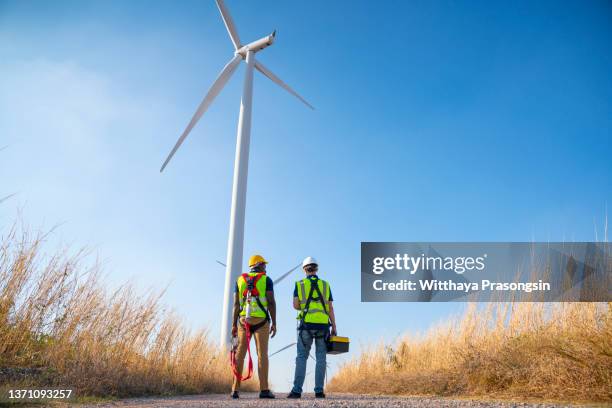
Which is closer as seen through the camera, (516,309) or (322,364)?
(322,364)

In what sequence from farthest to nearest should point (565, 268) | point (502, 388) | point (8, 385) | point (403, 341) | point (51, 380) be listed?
point (403, 341) < point (565, 268) < point (502, 388) < point (51, 380) < point (8, 385)

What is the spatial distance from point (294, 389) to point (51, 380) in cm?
374

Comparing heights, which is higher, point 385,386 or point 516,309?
point 516,309

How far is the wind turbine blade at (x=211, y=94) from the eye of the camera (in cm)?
2308

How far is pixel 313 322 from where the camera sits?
9.59 metres

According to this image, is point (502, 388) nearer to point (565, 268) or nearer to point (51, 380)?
point (565, 268)

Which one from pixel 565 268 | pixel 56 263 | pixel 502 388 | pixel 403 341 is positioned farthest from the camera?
pixel 403 341

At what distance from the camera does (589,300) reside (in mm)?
8695

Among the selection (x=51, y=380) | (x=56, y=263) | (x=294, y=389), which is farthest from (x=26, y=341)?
(x=294, y=389)

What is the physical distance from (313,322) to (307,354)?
56 centimetres

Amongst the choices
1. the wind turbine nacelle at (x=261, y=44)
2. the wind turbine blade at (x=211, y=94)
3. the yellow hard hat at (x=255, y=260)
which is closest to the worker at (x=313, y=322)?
the yellow hard hat at (x=255, y=260)

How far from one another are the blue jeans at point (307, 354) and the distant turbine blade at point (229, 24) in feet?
63.4

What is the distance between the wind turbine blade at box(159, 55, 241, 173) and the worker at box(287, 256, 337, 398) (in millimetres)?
14718

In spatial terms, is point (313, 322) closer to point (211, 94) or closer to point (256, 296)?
point (256, 296)
